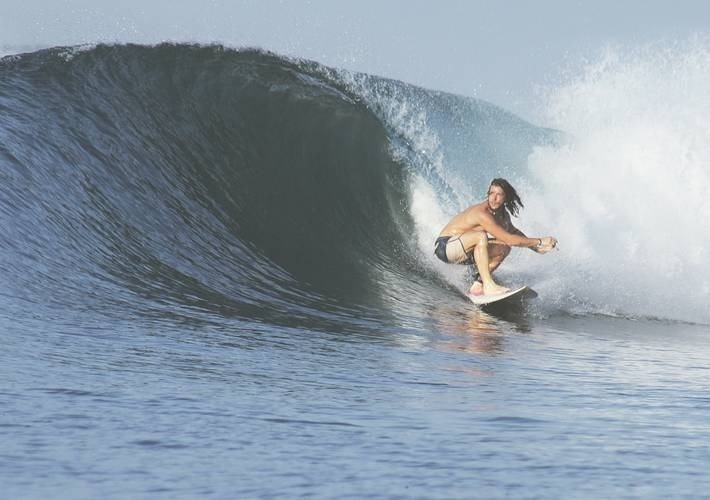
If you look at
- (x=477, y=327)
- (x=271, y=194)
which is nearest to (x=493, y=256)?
(x=477, y=327)

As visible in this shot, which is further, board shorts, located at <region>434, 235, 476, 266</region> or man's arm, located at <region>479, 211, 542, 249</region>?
board shorts, located at <region>434, 235, 476, 266</region>

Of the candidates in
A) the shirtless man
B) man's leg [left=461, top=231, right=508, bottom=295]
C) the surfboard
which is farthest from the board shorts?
the surfboard

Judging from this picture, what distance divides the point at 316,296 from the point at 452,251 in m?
1.46

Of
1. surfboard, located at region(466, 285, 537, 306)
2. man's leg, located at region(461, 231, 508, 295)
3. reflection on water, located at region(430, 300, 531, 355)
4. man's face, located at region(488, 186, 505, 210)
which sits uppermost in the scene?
man's face, located at region(488, 186, 505, 210)

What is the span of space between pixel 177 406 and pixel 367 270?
5367mm

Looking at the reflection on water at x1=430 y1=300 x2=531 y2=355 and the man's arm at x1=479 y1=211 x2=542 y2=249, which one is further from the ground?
the man's arm at x1=479 y1=211 x2=542 y2=249

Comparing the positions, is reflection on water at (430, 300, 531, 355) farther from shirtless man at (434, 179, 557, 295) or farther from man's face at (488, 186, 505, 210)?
man's face at (488, 186, 505, 210)

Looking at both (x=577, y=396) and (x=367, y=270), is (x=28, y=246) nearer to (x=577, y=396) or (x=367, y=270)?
(x=367, y=270)

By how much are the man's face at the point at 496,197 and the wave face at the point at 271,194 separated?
35.0 inches

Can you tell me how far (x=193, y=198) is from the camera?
9.88 m

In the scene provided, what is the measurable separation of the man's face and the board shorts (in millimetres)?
410

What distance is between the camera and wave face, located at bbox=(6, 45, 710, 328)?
7582 millimetres

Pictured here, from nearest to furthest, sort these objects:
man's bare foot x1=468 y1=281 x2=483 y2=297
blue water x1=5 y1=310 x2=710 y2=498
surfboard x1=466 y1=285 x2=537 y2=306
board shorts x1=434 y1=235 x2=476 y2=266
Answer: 1. blue water x1=5 y1=310 x2=710 y2=498
2. surfboard x1=466 y1=285 x2=537 y2=306
3. man's bare foot x1=468 y1=281 x2=483 y2=297
4. board shorts x1=434 y1=235 x2=476 y2=266

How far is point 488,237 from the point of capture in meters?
8.76
